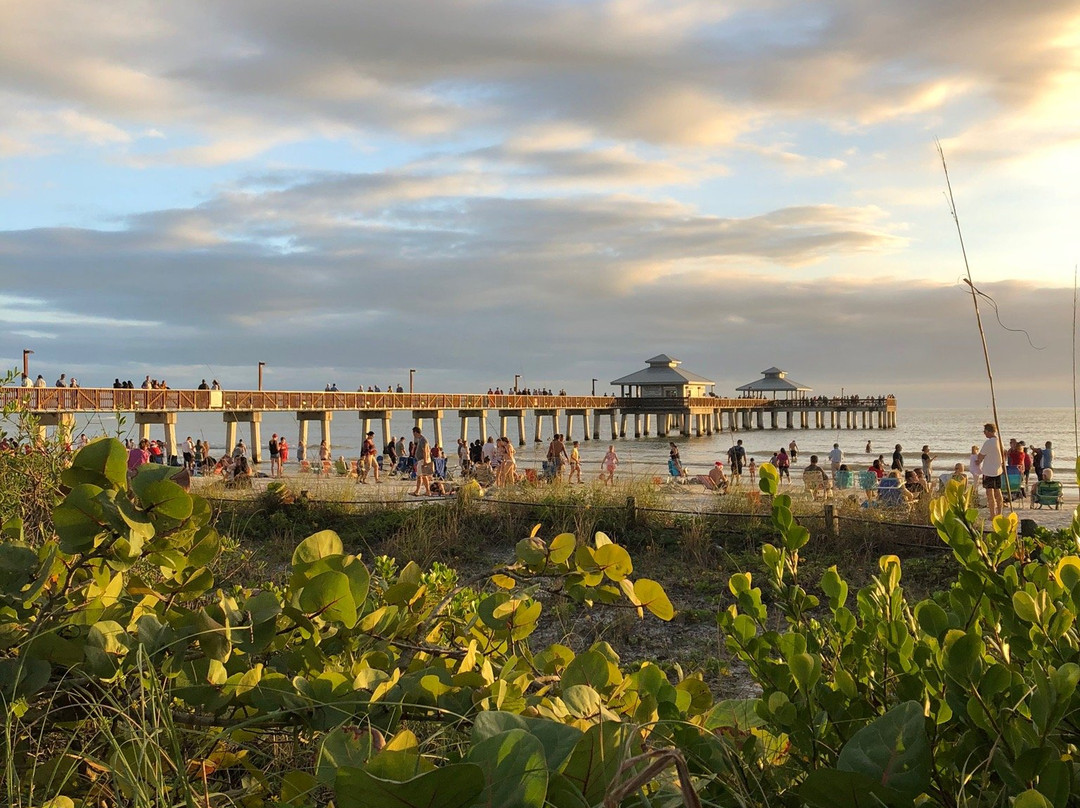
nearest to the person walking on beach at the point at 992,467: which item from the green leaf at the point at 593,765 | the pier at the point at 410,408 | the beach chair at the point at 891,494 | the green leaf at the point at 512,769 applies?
the beach chair at the point at 891,494

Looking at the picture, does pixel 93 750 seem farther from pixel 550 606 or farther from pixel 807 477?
pixel 807 477

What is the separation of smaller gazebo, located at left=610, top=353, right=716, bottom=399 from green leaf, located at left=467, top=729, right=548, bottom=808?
274 ft

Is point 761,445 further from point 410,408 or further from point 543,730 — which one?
point 543,730

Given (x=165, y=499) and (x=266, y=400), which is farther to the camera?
(x=266, y=400)

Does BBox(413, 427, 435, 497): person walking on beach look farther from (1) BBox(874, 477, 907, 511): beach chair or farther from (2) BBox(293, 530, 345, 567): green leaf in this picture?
(2) BBox(293, 530, 345, 567): green leaf

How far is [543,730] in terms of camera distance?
37.1 inches

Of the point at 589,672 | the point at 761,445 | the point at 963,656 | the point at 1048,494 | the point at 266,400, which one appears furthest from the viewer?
the point at 761,445

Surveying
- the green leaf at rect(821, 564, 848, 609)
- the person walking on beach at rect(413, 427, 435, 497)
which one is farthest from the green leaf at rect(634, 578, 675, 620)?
the person walking on beach at rect(413, 427, 435, 497)

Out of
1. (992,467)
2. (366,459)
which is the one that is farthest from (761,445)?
(992,467)

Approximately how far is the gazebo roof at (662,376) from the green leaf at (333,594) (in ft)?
274

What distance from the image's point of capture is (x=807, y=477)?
20859 mm

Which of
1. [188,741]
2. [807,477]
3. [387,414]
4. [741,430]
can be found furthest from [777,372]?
[188,741]

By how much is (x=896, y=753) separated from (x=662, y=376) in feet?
282

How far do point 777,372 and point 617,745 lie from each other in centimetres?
10595
